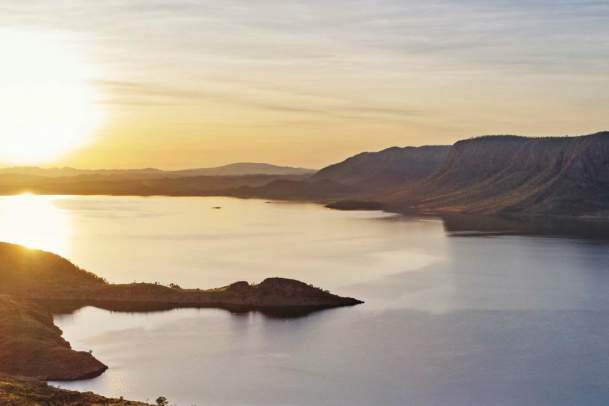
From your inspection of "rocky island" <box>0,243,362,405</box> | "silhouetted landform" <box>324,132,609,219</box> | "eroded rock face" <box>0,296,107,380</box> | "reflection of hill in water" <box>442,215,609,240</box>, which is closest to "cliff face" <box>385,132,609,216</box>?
"silhouetted landform" <box>324,132,609,219</box>

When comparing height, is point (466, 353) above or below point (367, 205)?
below

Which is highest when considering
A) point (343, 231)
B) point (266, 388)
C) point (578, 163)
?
point (578, 163)

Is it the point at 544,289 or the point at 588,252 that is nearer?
the point at 544,289

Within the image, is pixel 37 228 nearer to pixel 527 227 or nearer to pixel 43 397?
pixel 527 227

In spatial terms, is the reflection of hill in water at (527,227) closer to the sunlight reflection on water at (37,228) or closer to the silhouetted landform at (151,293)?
the sunlight reflection on water at (37,228)

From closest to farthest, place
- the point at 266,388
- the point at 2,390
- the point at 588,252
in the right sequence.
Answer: the point at 2,390 < the point at 266,388 < the point at 588,252

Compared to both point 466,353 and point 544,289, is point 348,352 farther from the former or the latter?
point 544,289

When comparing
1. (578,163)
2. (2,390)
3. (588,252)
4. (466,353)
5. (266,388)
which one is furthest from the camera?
(578,163)

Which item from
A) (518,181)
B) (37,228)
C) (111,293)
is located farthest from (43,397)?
(518,181)

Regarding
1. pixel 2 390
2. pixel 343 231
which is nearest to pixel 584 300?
pixel 2 390
